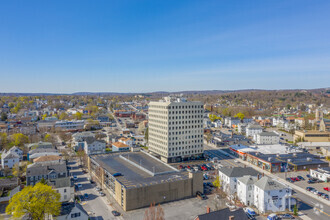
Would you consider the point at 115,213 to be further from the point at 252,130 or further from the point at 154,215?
the point at 252,130

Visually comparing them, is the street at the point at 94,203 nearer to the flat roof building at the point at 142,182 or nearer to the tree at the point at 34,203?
the flat roof building at the point at 142,182

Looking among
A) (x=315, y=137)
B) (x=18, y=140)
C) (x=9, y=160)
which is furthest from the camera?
(x=315, y=137)

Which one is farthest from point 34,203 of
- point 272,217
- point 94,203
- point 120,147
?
point 120,147

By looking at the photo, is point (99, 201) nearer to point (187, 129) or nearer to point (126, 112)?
point (187, 129)

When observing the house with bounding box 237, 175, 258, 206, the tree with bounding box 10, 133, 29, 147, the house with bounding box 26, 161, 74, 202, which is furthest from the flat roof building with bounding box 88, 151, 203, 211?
the tree with bounding box 10, 133, 29, 147

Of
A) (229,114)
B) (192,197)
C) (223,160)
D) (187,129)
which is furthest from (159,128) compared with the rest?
(229,114)

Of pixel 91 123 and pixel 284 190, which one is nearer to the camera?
pixel 284 190
